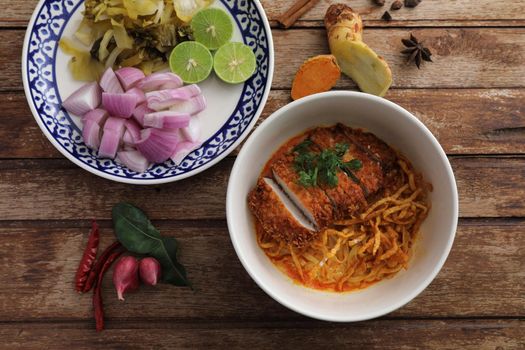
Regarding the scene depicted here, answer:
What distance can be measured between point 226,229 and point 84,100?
30.0 inches

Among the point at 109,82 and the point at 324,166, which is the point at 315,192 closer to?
the point at 324,166

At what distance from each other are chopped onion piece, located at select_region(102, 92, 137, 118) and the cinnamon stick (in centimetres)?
70

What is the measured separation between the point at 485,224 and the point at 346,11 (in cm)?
105

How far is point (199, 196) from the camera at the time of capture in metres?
2.36

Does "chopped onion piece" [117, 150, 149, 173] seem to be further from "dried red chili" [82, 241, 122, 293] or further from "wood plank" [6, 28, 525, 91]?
"wood plank" [6, 28, 525, 91]

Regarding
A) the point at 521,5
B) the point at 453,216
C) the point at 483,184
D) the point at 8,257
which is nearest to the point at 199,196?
the point at 8,257

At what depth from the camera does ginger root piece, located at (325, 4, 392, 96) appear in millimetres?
2281

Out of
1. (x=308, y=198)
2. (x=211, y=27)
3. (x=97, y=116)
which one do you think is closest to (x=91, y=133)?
(x=97, y=116)

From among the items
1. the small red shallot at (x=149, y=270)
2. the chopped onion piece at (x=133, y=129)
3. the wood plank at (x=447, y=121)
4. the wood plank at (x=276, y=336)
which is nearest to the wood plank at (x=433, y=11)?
the wood plank at (x=447, y=121)

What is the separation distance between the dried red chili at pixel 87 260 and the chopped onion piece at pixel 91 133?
344 mm

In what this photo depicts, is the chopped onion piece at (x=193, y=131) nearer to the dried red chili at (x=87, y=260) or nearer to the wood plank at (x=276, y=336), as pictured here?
the dried red chili at (x=87, y=260)

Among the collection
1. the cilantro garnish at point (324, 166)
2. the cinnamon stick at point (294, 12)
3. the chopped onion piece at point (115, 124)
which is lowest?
the cilantro garnish at point (324, 166)

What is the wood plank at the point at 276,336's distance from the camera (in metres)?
2.35

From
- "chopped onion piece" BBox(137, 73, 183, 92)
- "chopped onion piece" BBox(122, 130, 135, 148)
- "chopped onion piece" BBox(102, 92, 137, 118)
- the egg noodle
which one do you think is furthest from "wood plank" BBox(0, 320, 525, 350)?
"chopped onion piece" BBox(137, 73, 183, 92)
